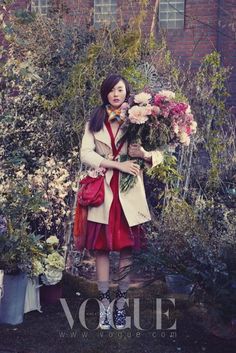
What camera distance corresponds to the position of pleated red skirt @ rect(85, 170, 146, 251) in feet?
13.7

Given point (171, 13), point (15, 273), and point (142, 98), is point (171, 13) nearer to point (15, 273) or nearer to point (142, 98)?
point (142, 98)

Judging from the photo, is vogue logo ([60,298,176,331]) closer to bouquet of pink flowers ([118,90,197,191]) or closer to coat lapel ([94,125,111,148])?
bouquet of pink flowers ([118,90,197,191])

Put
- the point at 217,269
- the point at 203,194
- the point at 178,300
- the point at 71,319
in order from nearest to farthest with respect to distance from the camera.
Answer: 1. the point at 217,269
2. the point at 71,319
3. the point at 178,300
4. the point at 203,194

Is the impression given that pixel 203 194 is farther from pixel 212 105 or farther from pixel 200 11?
pixel 200 11

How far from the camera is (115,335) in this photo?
13.8ft

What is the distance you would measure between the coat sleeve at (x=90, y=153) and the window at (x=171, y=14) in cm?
612

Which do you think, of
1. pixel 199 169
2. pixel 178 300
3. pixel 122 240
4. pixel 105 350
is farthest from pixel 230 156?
pixel 105 350

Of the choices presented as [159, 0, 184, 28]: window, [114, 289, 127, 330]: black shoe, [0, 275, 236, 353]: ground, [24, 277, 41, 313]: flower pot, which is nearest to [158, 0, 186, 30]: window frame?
[159, 0, 184, 28]: window

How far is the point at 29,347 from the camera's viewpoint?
4.05 m

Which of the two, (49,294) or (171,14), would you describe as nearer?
(49,294)

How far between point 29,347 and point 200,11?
7282 millimetres

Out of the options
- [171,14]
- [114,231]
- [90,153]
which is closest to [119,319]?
[114,231]

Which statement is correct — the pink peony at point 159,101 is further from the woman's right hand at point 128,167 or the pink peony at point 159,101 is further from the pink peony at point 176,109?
the woman's right hand at point 128,167

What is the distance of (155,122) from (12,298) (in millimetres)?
1764
